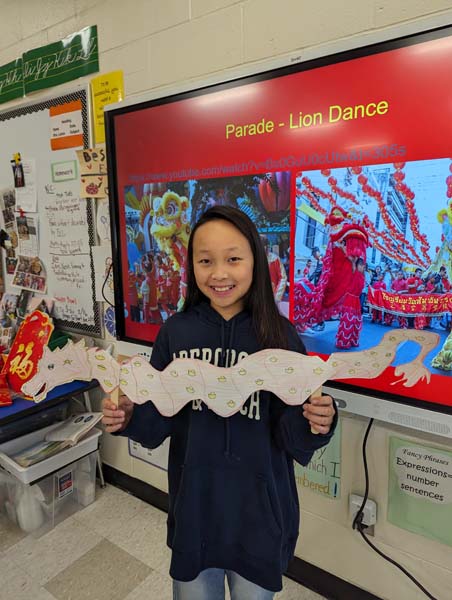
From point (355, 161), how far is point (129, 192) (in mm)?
930

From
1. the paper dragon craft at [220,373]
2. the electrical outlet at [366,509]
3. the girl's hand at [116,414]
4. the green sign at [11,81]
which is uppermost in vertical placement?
the green sign at [11,81]

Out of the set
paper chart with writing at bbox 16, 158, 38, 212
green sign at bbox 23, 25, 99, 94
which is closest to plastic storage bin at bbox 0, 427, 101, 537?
paper chart with writing at bbox 16, 158, 38, 212

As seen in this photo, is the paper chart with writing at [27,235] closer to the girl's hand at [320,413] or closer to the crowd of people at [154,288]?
the crowd of people at [154,288]

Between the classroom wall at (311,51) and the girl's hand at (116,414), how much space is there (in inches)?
30.9

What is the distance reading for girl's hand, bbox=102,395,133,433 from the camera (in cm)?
89

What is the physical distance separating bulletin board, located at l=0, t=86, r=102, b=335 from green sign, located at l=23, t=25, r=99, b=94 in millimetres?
83

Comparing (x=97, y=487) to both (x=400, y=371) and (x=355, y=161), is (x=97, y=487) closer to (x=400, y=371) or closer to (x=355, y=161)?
(x=400, y=371)

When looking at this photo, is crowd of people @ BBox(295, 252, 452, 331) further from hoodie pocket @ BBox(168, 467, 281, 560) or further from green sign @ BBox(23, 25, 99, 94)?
green sign @ BBox(23, 25, 99, 94)

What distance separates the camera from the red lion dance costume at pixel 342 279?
117 cm

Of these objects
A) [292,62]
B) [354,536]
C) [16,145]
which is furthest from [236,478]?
[16,145]

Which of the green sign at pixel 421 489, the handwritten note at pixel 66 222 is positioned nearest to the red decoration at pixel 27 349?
the handwritten note at pixel 66 222

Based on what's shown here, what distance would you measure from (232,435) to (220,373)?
18 cm

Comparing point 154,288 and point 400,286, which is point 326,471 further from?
point 154,288

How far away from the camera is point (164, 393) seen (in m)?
0.90
